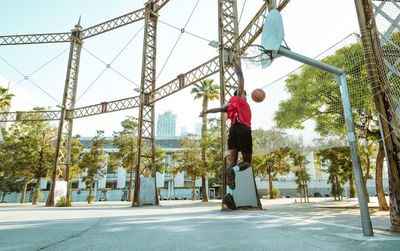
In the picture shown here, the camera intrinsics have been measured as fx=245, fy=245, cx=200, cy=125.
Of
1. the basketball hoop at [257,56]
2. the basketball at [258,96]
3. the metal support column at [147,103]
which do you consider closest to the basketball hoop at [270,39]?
the basketball hoop at [257,56]

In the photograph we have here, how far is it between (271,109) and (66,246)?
9.16 m

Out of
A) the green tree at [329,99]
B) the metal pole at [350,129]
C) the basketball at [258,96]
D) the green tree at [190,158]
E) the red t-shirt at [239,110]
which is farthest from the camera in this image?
the green tree at [190,158]

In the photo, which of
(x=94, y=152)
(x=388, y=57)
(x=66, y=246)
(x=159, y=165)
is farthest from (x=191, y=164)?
(x=66, y=246)

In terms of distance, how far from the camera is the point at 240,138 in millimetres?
4625

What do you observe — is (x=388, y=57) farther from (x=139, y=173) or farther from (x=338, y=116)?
(x=139, y=173)

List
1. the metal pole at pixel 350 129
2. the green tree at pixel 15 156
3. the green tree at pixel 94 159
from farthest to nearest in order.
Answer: the green tree at pixel 94 159 → the green tree at pixel 15 156 → the metal pole at pixel 350 129

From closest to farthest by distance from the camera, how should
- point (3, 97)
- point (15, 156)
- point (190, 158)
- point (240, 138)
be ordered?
point (240, 138), point (3, 97), point (15, 156), point (190, 158)

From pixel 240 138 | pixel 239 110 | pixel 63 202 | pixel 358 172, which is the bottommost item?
pixel 63 202

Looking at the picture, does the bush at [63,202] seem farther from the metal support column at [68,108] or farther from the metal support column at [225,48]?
the metal support column at [225,48]

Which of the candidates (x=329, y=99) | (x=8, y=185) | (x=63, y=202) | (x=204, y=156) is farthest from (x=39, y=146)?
(x=329, y=99)

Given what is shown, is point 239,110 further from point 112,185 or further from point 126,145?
point 112,185

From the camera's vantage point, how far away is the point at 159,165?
34.2 metres

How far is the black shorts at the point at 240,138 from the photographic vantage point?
4.61 meters

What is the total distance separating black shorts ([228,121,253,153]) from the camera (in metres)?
4.61
